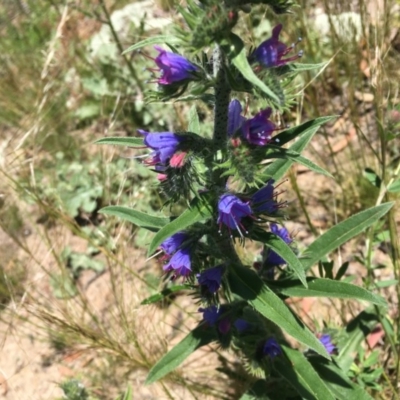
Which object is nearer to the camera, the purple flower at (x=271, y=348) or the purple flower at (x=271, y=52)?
the purple flower at (x=271, y=52)

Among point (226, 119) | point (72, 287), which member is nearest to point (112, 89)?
point (72, 287)

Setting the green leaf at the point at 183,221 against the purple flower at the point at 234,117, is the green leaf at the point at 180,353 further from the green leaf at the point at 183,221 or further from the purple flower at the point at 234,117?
the purple flower at the point at 234,117

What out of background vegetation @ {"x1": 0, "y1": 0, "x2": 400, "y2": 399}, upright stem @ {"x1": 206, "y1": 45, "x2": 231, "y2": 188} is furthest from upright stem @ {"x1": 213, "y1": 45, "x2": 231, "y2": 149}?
background vegetation @ {"x1": 0, "y1": 0, "x2": 400, "y2": 399}

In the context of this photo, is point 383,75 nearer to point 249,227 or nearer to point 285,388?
point 249,227

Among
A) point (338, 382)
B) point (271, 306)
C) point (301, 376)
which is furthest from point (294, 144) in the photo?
point (338, 382)

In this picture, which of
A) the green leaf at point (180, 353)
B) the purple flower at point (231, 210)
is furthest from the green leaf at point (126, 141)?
the green leaf at point (180, 353)
